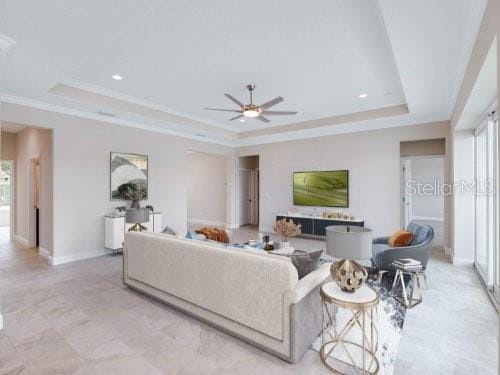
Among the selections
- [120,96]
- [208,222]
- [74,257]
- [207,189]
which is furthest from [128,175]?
[208,222]

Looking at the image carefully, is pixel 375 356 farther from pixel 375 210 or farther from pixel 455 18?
pixel 375 210

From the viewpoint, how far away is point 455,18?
2.31 m

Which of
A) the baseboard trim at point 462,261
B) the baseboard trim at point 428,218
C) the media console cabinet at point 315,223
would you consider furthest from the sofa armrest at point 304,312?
the baseboard trim at point 428,218

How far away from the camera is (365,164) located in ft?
20.6

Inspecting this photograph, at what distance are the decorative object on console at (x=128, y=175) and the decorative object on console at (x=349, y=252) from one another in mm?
4818

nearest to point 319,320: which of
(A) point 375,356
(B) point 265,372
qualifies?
(A) point 375,356

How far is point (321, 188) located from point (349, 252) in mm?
5017

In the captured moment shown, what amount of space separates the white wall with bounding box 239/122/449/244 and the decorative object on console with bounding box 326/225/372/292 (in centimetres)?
439

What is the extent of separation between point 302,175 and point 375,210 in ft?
6.55

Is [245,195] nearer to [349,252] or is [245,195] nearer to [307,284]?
[307,284]

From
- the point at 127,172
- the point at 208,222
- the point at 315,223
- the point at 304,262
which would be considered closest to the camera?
the point at 304,262

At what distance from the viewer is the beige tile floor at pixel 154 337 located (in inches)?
82.8

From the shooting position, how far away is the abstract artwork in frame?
554cm

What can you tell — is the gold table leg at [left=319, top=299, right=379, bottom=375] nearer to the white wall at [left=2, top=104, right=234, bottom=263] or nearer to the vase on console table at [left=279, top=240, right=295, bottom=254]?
the vase on console table at [left=279, top=240, right=295, bottom=254]
